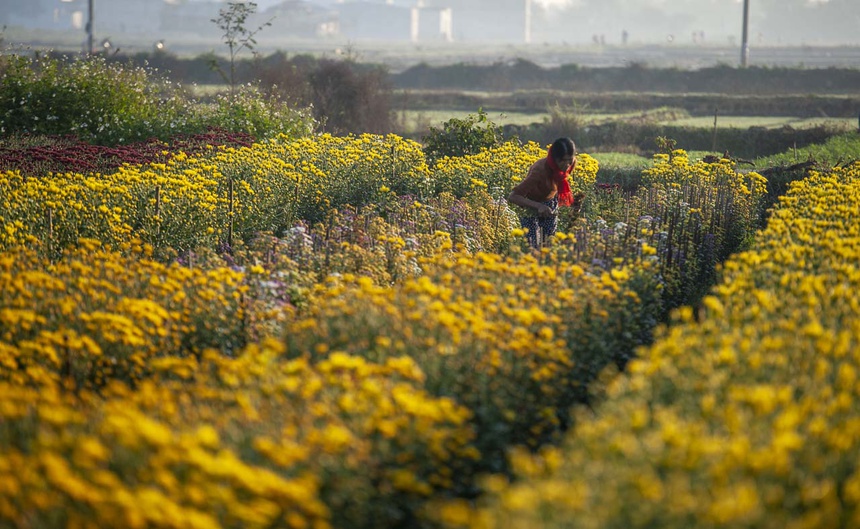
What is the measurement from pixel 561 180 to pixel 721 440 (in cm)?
594

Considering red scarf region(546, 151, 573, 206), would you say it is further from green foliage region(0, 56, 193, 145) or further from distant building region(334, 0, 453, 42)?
distant building region(334, 0, 453, 42)

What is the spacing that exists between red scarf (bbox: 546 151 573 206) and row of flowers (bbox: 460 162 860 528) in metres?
3.99

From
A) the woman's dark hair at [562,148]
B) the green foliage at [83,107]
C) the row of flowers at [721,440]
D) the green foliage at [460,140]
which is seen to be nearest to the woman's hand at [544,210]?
the woman's dark hair at [562,148]

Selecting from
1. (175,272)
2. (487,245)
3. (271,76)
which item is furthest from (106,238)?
(271,76)

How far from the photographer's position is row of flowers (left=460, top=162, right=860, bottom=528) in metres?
3.07

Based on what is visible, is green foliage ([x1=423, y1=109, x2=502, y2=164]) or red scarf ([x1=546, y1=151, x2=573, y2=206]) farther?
green foliage ([x1=423, y1=109, x2=502, y2=164])

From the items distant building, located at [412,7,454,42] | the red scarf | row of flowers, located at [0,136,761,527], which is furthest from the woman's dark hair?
distant building, located at [412,7,454,42]

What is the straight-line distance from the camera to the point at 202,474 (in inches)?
130

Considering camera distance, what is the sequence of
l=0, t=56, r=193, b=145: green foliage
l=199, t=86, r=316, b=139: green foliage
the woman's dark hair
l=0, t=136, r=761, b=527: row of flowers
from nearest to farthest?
l=0, t=136, r=761, b=527: row of flowers < the woman's dark hair < l=0, t=56, r=193, b=145: green foliage < l=199, t=86, r=316, b=139: green foliage

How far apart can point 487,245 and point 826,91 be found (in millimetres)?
37663

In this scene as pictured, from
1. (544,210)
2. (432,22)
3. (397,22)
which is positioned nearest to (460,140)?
(544,210)

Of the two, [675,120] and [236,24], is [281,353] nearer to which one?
[236,24]

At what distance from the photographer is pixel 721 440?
3498mm

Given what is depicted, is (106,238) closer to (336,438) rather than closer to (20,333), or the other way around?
(20,333)
